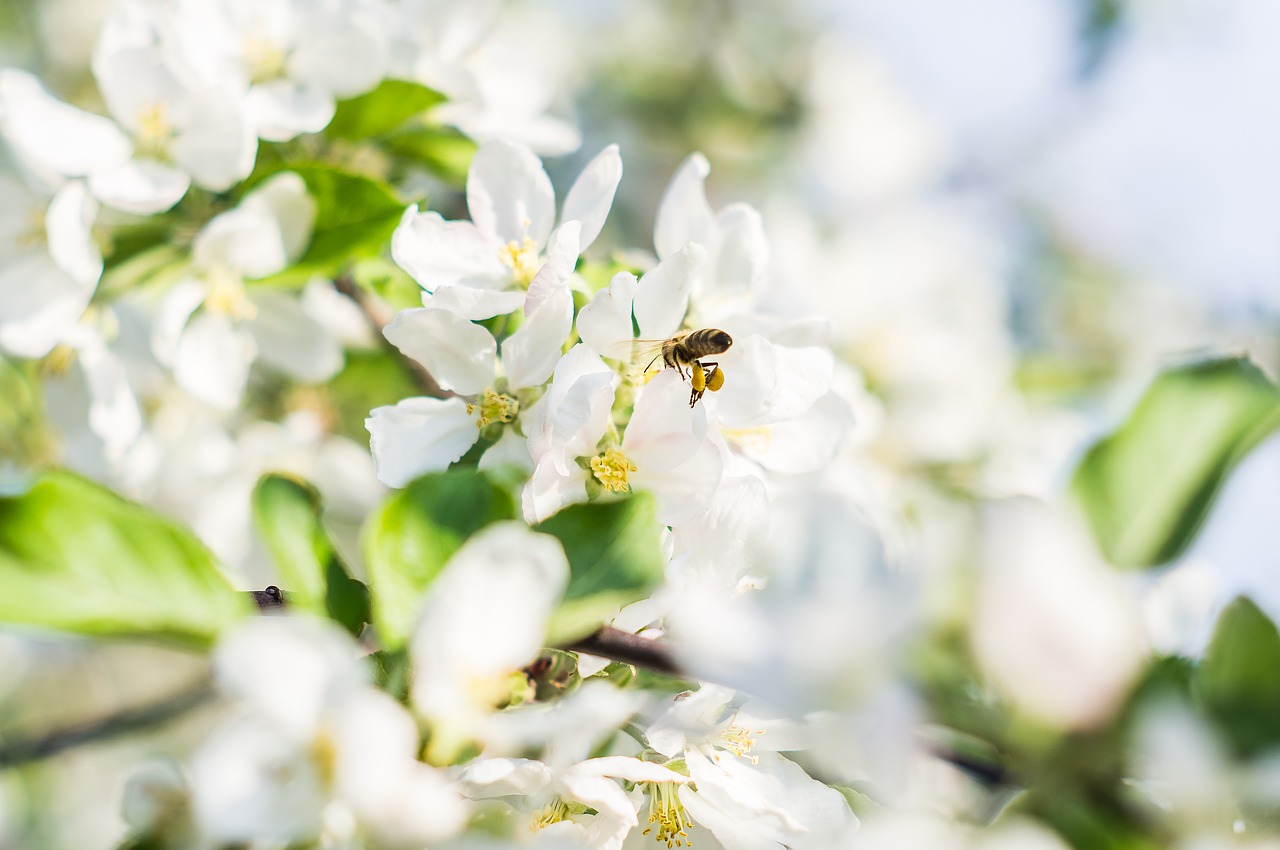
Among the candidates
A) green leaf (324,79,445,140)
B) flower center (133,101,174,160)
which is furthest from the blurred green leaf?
flower center (133,101,174,160)

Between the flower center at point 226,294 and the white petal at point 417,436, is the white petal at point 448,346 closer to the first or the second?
the white petal at point 417,436

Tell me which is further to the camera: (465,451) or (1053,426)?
(1053,426)

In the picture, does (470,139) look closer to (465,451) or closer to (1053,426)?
(465,451)

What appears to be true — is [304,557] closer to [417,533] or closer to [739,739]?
[417,533]

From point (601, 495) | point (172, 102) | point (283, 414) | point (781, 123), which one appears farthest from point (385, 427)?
point (781, 123)

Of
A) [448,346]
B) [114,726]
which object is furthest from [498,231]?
[114,726]

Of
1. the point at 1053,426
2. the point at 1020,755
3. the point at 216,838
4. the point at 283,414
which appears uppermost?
the point at 1020,755
